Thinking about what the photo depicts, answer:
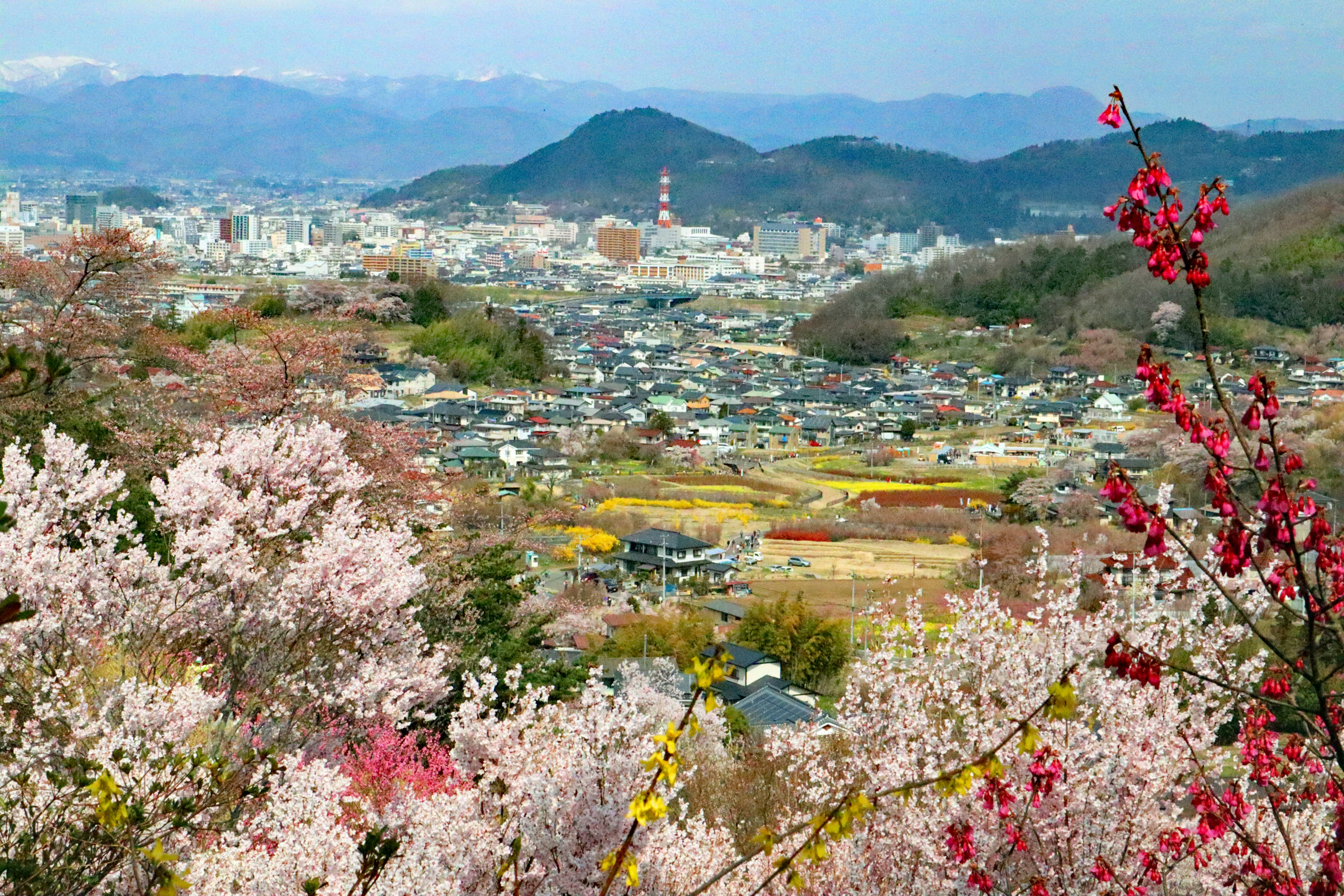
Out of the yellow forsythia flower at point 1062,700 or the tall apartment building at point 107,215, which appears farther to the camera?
the tall apartment building at point 107,215

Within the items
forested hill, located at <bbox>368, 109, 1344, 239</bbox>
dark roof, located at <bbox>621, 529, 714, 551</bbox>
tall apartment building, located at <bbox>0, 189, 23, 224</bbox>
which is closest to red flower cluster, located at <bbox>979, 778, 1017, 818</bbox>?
dark roof, located at <bbox>621, 529, 714, 551</bbox>

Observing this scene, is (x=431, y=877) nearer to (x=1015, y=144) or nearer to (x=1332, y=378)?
(x=1332, y=378)

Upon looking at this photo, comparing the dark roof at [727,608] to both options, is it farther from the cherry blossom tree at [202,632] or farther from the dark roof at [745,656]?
the cherry blossom tree at [202,632]

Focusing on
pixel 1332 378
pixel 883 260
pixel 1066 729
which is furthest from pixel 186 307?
pixel 883 260

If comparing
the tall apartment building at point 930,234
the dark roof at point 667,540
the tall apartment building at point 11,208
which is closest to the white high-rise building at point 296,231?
the tall apartment building at point 11,208

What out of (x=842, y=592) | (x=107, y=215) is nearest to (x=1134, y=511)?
(x=842, y=592)
